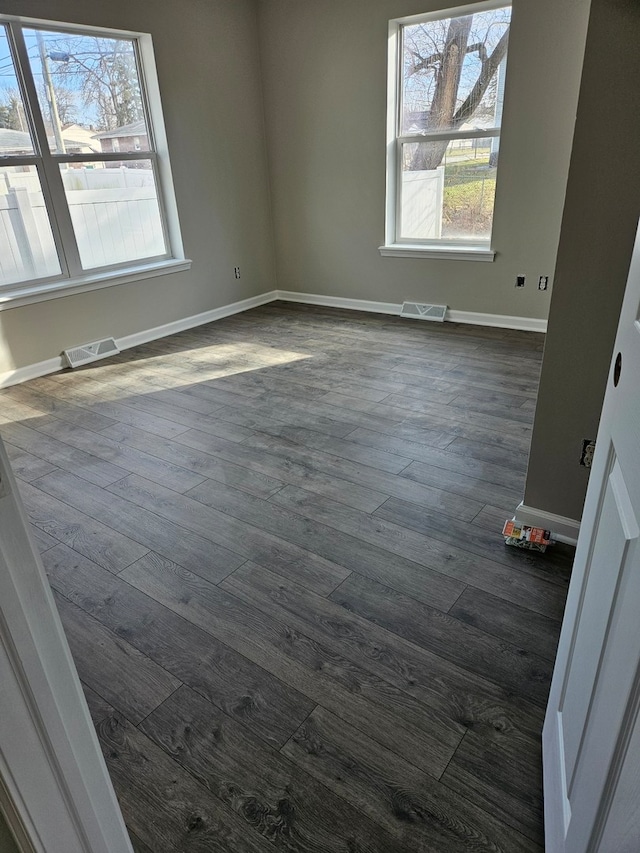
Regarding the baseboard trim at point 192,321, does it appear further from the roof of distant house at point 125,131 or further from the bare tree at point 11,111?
the bare tree at point 11,111

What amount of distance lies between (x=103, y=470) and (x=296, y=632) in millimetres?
1454

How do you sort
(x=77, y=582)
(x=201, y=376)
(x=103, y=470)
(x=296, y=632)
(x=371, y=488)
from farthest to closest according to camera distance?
1. (x=201, y=376)
2. (x=103, y=470)
3. (x=371, y=488)
4. (x=77, y=582)
5. (x=296, y=632)

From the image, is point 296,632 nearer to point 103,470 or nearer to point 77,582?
point 77,582

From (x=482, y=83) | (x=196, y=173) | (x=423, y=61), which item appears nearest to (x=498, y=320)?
(x=482, y=83)

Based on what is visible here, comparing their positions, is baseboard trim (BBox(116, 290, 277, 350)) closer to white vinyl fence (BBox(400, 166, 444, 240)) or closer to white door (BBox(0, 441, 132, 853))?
white vinyl fence (BBox(400, 166, 444, 240))

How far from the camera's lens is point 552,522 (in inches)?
81.6

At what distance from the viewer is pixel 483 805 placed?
1252 mm

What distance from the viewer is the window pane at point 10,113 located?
11.4 feet

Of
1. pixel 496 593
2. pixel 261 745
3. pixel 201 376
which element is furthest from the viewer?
pixel 201 376

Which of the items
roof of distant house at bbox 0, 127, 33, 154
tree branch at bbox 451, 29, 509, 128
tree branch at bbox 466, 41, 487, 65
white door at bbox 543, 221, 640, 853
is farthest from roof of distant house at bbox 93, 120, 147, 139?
white door at bbox 543, 221, 640, 853

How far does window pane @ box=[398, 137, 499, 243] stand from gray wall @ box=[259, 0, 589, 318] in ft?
0.58

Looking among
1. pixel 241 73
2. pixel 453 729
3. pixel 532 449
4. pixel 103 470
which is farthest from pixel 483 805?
pixel 241 73

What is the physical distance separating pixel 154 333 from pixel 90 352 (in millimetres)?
625

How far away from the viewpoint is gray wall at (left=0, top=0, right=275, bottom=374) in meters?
3.91
